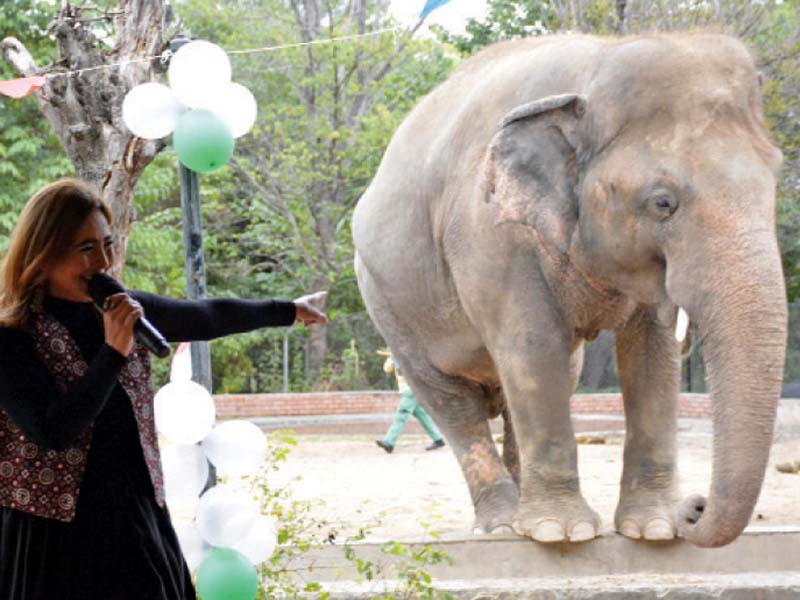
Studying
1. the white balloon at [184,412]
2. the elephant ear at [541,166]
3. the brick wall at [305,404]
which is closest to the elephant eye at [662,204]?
the elephant ear at [541,166]

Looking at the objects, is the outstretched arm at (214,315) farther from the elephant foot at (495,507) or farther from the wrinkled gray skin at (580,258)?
the elephant foot at (495,507)

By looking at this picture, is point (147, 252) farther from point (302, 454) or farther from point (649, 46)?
point (649, 46)

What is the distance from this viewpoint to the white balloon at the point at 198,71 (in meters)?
4.97

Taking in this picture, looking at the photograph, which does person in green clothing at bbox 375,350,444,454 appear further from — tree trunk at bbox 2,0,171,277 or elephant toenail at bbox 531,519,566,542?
elephant toenail at bbox 531,519,566,542

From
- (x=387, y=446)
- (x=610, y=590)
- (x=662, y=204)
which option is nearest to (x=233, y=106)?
(x=662, y=204)

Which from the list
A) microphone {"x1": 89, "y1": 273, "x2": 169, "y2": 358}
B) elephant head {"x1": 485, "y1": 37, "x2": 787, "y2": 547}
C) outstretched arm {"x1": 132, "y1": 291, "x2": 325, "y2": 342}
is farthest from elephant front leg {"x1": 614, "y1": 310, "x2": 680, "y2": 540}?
microphone {"x1": 89, "y1": 273, "x2": 169, "y2": 358}

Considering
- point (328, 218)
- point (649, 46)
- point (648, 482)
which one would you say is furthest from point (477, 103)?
point (328, 218)

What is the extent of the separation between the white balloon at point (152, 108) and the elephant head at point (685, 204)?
1.30m

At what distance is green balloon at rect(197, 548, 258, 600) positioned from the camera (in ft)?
14.6

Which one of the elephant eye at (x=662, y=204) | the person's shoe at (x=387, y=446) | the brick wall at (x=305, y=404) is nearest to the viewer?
the elephant eye at (x=662, y=204)

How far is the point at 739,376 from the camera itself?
14.7ft

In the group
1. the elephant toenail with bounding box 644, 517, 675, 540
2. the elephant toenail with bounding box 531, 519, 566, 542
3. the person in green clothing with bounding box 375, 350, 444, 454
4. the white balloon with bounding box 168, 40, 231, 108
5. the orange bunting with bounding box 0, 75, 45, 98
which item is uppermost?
the white balloon with bounding box 168, 40, 231, 108

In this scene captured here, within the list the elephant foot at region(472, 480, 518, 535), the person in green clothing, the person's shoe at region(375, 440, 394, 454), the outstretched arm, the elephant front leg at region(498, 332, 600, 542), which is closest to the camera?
the outstretched arm

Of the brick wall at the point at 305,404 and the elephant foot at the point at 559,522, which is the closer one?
the elephant foot at the point at 559,522
